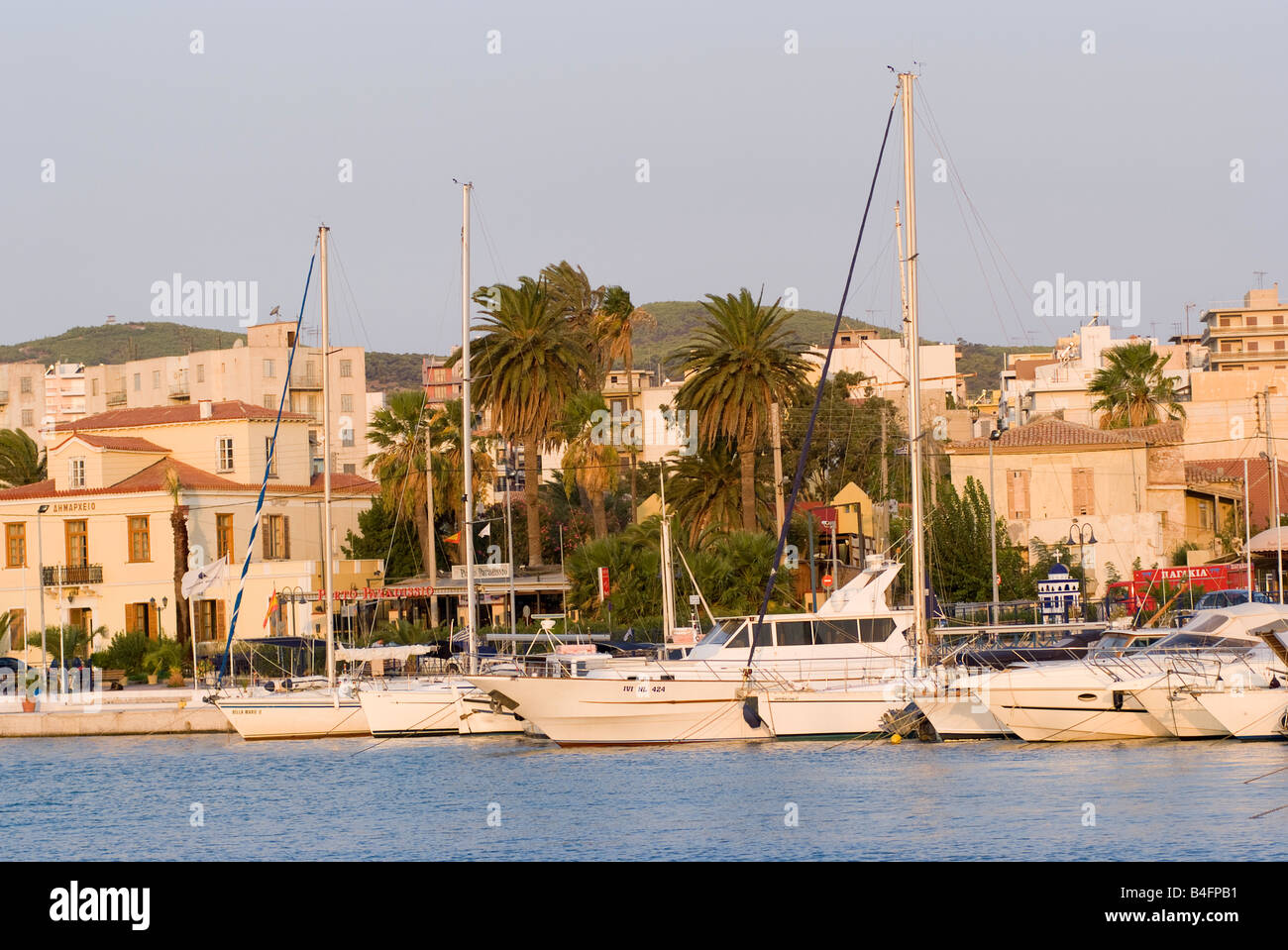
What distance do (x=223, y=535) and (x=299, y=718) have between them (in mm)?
23458

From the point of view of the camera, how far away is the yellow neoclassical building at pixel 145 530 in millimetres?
61844

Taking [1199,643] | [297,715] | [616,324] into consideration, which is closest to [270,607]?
[297,715]

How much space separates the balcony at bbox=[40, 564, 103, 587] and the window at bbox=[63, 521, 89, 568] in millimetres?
314

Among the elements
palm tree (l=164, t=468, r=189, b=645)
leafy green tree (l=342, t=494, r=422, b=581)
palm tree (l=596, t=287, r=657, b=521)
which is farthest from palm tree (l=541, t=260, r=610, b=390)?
palm tree (l=164, t=468, r=189, b=645)

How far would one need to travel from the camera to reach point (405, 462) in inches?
2744

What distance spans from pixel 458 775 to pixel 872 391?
79110mm

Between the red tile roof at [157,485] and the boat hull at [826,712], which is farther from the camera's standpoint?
the red tile roof at [157,485]

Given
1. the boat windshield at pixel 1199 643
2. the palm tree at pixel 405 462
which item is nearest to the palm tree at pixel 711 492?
the palm tree at pixel 405 462

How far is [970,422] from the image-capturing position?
4195 inches

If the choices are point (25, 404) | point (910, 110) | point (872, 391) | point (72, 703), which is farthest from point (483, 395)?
point (25, 404)

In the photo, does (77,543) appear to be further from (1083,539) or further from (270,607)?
(1083,539)

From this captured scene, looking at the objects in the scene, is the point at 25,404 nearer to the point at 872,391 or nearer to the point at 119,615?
the point at 872,391

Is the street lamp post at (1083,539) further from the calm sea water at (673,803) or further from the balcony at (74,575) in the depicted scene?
the balcony at (74,575)

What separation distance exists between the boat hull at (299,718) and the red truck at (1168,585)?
24231mm
